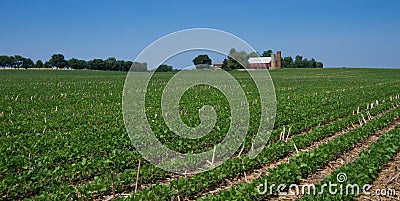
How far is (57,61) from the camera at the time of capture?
428ft

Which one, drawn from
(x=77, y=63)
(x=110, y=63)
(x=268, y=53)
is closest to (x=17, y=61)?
(x=77, y=63)

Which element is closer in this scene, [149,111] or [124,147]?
[124,147]

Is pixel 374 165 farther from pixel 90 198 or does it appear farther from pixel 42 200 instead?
pixel 42 200

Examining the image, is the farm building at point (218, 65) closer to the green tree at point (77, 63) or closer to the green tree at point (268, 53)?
the green tree at point (268, 53)

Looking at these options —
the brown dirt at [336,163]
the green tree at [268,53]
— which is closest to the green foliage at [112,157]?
the brown dirt at [336,163]

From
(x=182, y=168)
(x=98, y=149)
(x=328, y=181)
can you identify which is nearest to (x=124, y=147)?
(x=98, y=149)

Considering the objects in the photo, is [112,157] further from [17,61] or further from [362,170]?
[17,61]

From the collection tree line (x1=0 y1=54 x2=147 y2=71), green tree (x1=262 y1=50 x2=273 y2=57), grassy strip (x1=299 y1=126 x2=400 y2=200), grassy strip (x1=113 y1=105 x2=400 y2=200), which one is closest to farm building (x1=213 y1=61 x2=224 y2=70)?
grassy strip (x1=113 y1=105 x2=400 y2=200)

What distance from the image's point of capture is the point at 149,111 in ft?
55.9

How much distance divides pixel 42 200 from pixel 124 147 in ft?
13.3

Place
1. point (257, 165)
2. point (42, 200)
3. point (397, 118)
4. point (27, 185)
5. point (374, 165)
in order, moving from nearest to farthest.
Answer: point (42, 200), point (27, 185), point (374, 165), point (257, 165), point (397, 118)

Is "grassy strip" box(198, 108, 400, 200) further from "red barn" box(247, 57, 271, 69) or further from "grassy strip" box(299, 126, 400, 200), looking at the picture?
"red barn" box(247, 57, 271, 69)

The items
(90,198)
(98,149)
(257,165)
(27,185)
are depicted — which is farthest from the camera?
(98,149)

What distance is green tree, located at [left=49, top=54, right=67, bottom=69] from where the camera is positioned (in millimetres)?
130000
